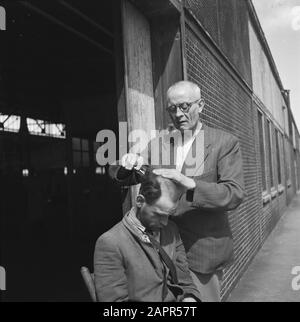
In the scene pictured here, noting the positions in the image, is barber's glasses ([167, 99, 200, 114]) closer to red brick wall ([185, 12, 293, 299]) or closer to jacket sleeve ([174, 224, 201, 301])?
jacket sleeve ([174, 224, 201, 301])

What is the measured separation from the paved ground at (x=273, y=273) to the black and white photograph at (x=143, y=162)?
0.04 metres

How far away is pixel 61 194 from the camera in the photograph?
16.4 metres

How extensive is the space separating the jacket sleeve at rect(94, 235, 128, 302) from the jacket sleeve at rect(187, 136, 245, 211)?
0.52 meters

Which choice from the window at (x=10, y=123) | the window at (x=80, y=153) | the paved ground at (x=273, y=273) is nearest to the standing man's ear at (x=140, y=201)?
the paved ground at (x=273, y=273)

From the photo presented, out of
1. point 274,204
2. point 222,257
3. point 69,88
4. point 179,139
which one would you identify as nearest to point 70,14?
point 179,139

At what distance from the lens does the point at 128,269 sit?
78.8 inches

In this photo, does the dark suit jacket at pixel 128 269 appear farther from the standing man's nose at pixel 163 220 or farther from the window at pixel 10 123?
the window at pixel 10 123

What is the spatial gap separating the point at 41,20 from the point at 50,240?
8012mm

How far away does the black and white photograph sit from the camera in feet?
6.77

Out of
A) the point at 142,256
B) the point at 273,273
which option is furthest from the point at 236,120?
the point at 142,256

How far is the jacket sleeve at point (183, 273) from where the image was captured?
218cm

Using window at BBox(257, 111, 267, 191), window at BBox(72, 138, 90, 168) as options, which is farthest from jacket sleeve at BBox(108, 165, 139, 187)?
window at BBox(72, 138, 90, 168)

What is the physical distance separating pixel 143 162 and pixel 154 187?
290mm

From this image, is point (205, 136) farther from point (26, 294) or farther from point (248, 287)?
point (26, 294)
